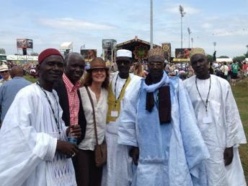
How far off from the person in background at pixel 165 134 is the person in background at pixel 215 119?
0.93ft

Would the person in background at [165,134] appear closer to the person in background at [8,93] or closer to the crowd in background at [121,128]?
the crowd in background at [121,128]

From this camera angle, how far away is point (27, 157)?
308cm

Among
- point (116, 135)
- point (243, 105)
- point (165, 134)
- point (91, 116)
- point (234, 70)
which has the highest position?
point (91, 116)

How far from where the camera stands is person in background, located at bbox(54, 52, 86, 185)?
4.46 metres

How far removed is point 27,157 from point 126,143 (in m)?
1.59

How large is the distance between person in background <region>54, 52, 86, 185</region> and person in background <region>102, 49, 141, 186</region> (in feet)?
1.33

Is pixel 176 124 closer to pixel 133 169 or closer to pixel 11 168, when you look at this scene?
pixel 133 169

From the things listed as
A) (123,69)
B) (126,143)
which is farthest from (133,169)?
(123,69)

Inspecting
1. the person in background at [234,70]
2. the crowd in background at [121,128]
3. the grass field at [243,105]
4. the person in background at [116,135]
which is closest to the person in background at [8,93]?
the crowd in background at [121,128]

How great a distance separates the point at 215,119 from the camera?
457cm

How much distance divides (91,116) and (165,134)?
1.00 metres

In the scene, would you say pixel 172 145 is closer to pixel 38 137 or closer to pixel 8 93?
pixel 38 137

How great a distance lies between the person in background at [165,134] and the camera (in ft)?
13.6

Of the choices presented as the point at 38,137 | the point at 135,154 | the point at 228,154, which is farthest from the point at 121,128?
the point at 38,137
